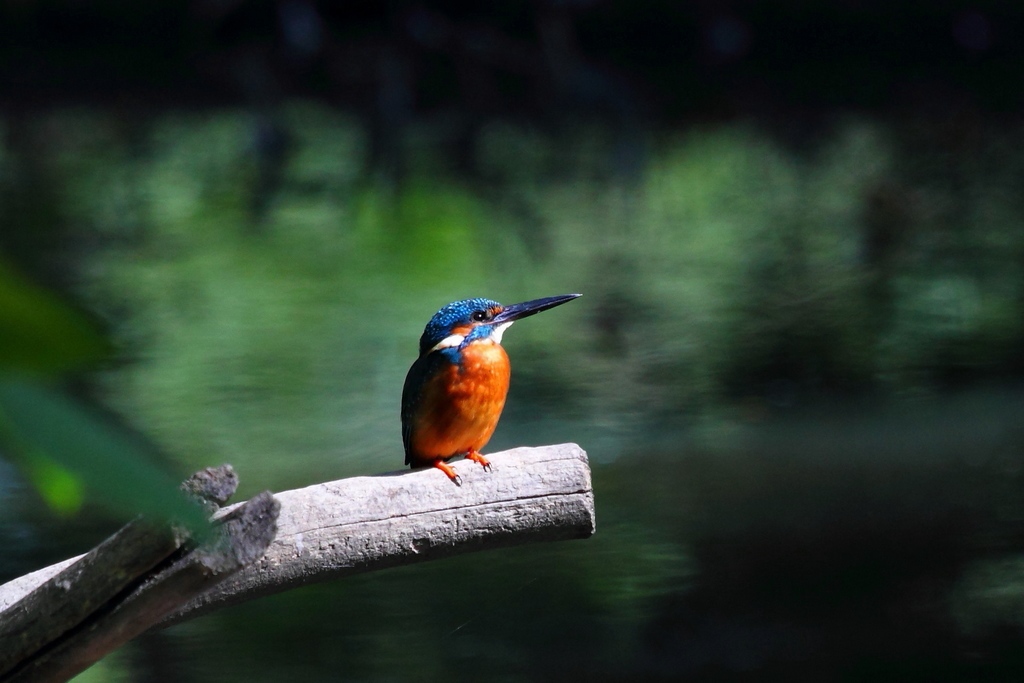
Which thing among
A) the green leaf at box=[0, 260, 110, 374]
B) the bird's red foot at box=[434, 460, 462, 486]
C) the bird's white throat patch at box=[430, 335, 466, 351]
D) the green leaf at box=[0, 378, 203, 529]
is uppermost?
the bird's white throat patch at box=[430, 335, 466, 351]

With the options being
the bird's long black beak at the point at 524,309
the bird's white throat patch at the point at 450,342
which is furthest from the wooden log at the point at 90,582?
the bird's long black beak at the point at 524,309

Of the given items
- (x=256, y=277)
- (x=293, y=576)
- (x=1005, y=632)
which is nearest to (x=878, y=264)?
(x=256, y=277)

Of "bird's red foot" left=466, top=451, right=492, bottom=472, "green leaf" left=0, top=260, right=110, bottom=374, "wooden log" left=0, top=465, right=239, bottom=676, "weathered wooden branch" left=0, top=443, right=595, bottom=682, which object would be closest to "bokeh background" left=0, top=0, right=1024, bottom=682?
"green leaf" left=0, top=260, right=110, bottom=374

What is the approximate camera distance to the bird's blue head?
70.1 inches

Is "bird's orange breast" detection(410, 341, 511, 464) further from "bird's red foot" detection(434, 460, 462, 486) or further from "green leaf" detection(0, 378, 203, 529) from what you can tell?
"green leaf" detection(0, 378, 203, 529)

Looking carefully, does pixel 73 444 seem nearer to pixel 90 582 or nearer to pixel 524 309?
pixel 90 582

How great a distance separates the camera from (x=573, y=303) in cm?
493

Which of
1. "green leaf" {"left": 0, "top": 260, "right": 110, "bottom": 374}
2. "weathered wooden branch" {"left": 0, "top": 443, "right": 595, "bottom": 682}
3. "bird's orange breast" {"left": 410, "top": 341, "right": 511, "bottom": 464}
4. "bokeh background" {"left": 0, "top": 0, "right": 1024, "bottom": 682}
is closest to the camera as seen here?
"green leaf" {"left": 0, "top": 260, "right": 110, "bottom": 374}

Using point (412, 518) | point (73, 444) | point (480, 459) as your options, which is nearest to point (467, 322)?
point (480, 459)

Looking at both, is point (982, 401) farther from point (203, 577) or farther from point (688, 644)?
point (203, 577)

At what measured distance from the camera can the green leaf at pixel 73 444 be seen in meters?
0.20

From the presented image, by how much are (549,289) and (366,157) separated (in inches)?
114

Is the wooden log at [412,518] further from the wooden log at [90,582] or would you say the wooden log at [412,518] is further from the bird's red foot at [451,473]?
the wooden log at [90,582]

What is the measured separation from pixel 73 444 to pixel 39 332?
2cm
